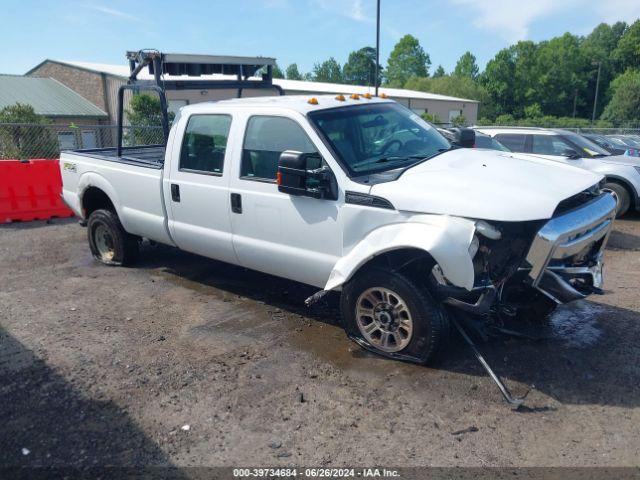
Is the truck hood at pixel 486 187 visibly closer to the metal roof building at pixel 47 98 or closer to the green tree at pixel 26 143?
the green tree at pixel 26 143

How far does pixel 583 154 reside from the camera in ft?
31.8

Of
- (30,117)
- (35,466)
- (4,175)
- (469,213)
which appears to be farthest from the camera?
(30,117)

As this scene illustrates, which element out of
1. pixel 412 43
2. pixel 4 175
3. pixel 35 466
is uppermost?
pixel 412 43

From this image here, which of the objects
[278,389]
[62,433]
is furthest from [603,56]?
[62,433]

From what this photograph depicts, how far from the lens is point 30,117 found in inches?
827

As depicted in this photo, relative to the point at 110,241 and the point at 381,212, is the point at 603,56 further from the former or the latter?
the point at 381,212

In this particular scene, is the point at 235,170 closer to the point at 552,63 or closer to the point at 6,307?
the point at 6,307

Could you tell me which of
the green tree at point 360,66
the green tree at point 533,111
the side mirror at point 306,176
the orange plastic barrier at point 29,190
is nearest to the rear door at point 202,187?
the side mirror at point 306,176

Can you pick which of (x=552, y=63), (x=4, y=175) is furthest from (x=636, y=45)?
(x=4, y=175)

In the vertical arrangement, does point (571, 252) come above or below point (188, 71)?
below

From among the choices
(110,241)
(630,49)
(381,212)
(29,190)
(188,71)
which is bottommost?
(110,241)

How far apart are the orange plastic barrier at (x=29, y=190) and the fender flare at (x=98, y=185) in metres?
3.48

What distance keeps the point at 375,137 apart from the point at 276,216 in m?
1.12

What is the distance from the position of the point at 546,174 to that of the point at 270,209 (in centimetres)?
226
